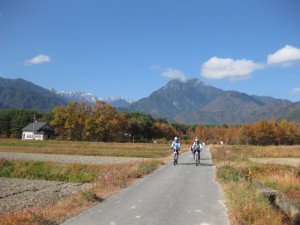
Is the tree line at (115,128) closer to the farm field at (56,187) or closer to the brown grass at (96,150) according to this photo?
the brown grass at (96,150)

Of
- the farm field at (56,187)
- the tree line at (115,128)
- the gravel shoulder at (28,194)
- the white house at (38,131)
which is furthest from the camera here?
the white house at (38,131)

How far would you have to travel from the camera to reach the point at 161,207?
11.3m

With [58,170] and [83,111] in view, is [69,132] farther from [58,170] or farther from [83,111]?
[58,170]

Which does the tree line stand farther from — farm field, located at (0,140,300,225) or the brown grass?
farm field, located at (0,140,300,225)

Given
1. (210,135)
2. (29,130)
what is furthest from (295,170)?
(210,135)

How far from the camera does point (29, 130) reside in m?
129

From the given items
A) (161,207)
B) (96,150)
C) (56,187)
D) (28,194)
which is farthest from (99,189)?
(96,150)

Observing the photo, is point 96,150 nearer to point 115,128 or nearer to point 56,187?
point 56,187

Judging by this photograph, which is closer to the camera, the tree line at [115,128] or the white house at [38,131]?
the tree line at [115,128]

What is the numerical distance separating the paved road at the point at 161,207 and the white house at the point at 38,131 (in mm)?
114650

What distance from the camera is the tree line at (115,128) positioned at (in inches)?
4240

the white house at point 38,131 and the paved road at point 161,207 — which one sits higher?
the white house at point 38,131

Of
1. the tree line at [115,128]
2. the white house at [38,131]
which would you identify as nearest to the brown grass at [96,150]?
the tree line at [115,128]

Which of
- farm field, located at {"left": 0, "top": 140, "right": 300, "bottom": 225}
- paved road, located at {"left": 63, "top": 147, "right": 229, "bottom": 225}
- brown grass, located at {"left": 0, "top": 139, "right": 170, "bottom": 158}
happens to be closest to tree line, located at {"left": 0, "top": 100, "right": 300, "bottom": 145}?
brown grass, located at {"left": 0, "top": 139, "right": 170, "bottom": 158}
